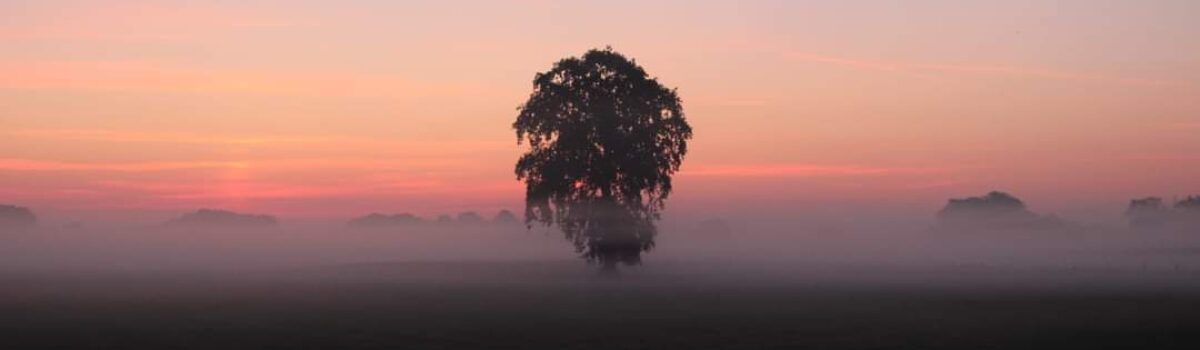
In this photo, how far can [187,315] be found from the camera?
4400 centimetres

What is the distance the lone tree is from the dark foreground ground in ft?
17.3

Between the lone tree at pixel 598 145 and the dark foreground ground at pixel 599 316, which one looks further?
the lone tree at pixel 598 145

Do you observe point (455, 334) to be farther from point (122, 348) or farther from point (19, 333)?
point (19, 333)

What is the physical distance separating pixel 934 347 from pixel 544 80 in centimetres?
4318

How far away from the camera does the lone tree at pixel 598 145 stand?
7275 centimetres

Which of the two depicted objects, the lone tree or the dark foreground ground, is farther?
the lone tree

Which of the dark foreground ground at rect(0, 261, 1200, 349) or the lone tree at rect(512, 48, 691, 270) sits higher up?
the lone tree at rect(512, 48, 691, 270)

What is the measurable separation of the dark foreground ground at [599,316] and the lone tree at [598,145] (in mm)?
5272

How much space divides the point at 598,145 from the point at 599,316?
3053 cm

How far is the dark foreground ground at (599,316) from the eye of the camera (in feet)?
115

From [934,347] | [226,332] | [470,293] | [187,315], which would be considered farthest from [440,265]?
[934,347]

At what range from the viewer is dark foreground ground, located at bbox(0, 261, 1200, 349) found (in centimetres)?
3494

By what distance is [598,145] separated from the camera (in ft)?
242

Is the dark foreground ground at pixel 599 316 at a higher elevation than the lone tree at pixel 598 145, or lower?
lower
